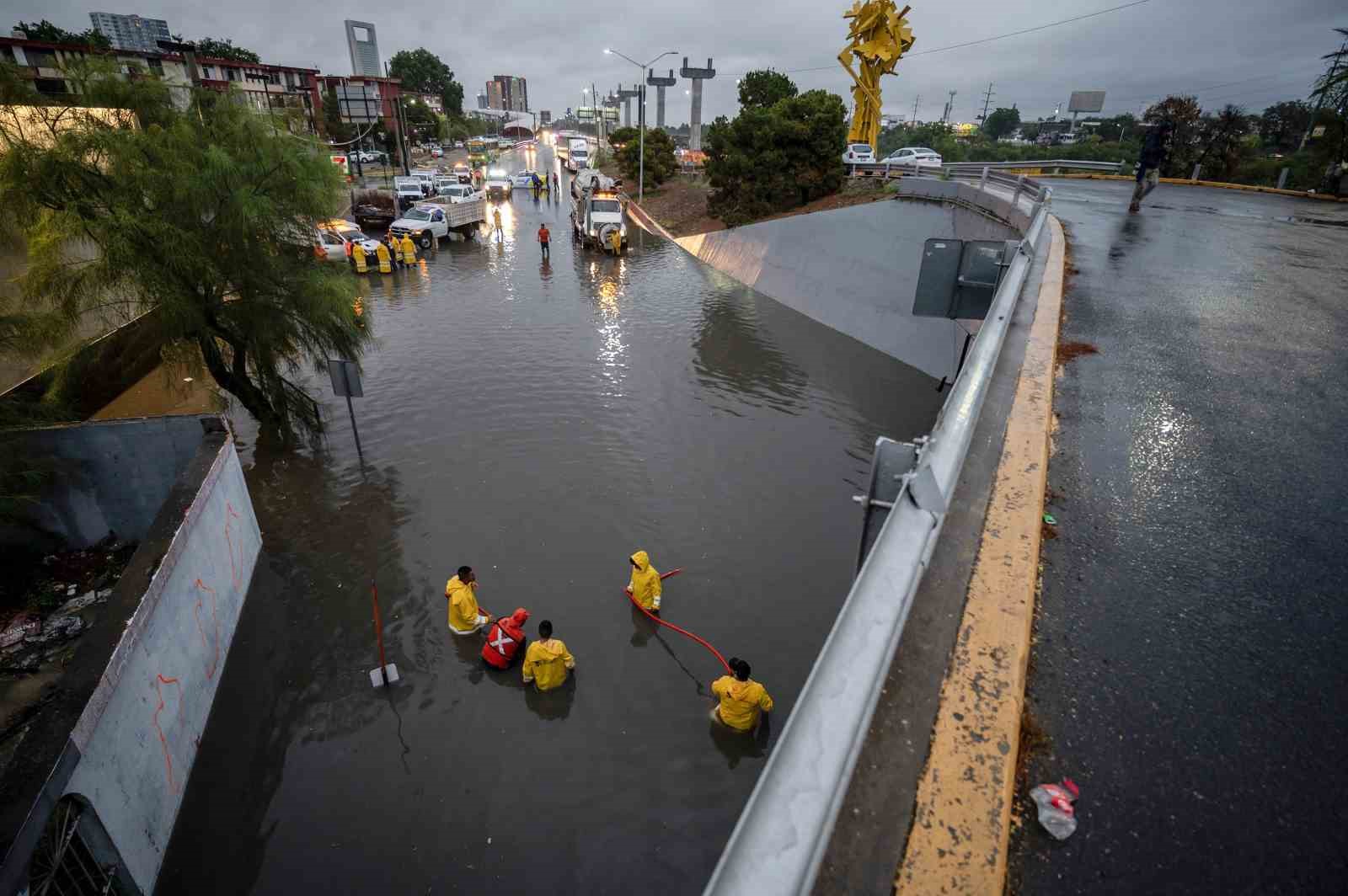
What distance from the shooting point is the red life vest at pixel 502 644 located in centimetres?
731

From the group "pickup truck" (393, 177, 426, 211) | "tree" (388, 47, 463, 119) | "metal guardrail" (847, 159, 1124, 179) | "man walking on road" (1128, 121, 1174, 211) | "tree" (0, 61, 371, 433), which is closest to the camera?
"tree" (0, 61, 371, 433)

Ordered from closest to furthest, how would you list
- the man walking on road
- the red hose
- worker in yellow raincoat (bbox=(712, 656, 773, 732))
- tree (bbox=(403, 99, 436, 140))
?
worker in yellow raincoat (bbox=(712, 656, 773, 732))
the red hose
the man walking on road
tree (bbox=(403, 99, 436, 140))

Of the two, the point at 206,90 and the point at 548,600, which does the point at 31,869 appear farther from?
the point at 206,90

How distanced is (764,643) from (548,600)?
2.99 metres

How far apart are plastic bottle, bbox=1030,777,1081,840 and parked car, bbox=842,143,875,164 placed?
30.9 metres

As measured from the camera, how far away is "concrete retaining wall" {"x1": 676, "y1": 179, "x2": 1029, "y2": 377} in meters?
16.8

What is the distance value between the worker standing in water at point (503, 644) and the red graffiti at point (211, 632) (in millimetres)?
2937

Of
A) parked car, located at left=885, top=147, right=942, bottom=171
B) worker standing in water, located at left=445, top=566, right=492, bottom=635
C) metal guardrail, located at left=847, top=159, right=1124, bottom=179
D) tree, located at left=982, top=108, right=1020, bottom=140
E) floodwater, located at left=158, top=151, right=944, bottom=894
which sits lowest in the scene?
floodwater, located at left=158, top=151, right=944, bottom=894

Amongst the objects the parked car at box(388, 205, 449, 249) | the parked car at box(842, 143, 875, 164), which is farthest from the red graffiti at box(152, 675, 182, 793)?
the parked car at box(842, 143, 875, 164)

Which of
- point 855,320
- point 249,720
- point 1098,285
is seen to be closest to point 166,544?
point 249,720

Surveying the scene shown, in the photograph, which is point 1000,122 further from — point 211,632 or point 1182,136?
point 211,632

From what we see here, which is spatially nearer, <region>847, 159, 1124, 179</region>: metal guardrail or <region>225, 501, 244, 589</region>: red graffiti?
<region>225, 501, 244, 589</region>: red graffiti

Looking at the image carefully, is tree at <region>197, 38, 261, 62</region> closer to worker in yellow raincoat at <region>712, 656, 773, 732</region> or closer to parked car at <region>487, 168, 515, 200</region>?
parked car at <region>487, 168, 515, 200</region>

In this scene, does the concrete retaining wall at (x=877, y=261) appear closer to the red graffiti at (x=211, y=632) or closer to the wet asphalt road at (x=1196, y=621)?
the wet asphalt road at (x=1196, y=621)
